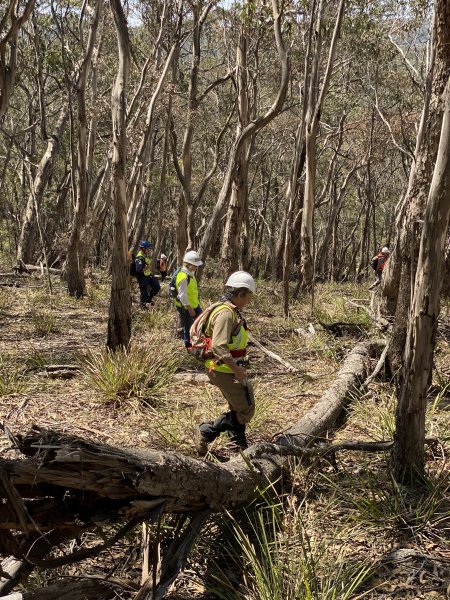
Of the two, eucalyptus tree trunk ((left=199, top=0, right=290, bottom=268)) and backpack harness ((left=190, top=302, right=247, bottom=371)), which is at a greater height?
eucalyptus tree trunk ((left=199, top=0, right=290, bottom=268))

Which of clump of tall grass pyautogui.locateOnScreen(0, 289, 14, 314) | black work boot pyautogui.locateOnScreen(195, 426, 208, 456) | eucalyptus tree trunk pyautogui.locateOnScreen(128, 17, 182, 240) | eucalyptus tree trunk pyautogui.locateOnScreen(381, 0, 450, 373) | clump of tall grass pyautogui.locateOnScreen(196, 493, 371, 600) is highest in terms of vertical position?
eucalyptus tree trunk pyautogui.locateOnScreen(128, 17, 182, 240)

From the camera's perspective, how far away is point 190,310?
342 inches

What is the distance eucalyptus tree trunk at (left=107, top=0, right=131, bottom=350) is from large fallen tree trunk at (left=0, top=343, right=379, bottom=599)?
401 centimetres

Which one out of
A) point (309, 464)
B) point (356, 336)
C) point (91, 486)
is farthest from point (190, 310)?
point (91, 486)

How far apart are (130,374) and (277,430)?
1925mm

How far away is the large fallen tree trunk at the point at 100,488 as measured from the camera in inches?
99.4

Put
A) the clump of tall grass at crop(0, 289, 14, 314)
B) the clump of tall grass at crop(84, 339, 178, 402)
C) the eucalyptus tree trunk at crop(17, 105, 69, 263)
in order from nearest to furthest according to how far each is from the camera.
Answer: the clump of tall grass at crop(84, 339, 178, 402), the clump of tall grass at crop(0, 289, 14, 314), the eucalyptus tree trunk at crop(17, 105, 69, 263)

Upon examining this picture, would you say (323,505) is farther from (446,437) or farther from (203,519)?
(446,437)

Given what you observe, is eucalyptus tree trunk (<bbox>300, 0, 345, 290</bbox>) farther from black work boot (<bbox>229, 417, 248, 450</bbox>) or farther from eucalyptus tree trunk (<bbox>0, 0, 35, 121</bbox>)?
black work boot (<bbox>229, 417, 248, 450</bbox>)

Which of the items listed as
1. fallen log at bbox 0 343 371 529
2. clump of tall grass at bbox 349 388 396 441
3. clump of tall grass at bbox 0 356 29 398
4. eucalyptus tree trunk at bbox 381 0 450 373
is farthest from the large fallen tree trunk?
clump of tall grass at bbox 0 356 29 398

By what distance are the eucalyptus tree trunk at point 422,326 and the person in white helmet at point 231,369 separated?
1.36 metres

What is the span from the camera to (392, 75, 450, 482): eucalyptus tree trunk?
12.2ft

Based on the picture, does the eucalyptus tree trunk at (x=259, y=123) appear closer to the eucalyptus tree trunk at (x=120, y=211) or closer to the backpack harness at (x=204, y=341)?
the eucalyptus tree trunk at (x=120, y=211)

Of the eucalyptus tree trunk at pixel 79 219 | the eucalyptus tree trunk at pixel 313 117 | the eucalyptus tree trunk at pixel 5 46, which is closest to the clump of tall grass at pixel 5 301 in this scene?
the eucalyptus tree trunk at pixel 79 219
